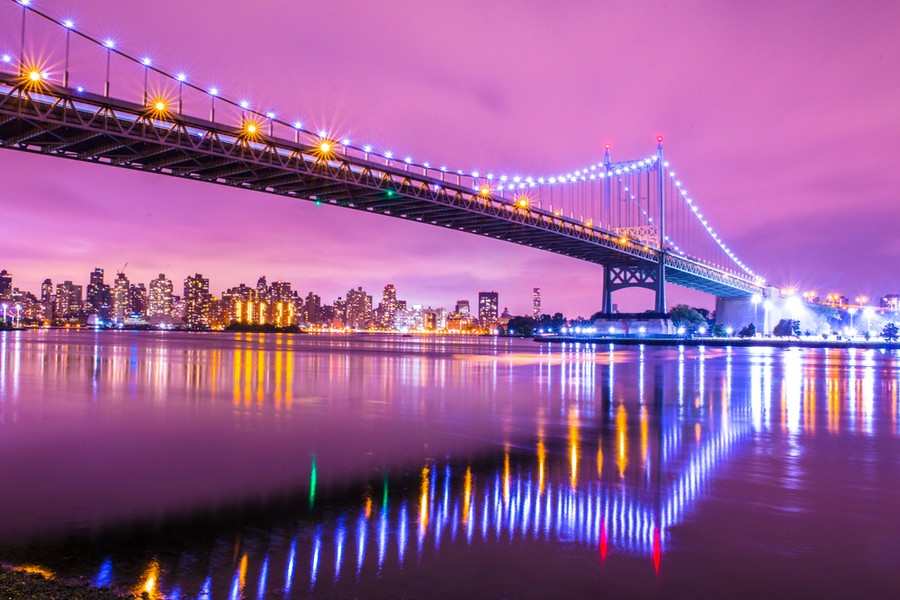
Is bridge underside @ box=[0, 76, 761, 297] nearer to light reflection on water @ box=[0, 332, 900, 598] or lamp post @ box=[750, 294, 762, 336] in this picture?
light reflection on water @ box=[0, 332, 900, 598]

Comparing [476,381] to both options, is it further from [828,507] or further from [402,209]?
[402,209]

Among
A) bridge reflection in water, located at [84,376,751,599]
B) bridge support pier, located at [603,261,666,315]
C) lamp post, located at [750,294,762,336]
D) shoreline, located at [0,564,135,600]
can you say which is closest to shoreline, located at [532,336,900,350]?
bridge support pier, located at [603,261,666,315]

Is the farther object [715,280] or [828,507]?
[715,280]

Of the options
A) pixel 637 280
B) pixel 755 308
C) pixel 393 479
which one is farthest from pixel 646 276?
pixel 393 479

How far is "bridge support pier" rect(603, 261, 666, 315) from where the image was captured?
70375mm

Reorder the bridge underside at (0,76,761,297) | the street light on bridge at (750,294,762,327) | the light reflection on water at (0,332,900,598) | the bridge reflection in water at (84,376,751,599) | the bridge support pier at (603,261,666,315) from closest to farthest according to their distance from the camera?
1. the bridge reflection in water at (84,376,751,599)
2. the light reflection on water at (0,332,900,598)
3. the bridge underside at (0,76,761,297)
4. the bridge support pier at (603,261,666,315)
5. the street light on bridge at (750,294,762,327)

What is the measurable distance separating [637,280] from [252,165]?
1967 inches

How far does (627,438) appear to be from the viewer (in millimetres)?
11039

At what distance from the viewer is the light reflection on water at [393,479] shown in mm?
5121

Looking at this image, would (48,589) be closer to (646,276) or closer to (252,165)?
(252,165)

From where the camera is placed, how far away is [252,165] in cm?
3838

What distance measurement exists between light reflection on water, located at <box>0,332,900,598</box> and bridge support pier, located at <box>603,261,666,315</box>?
53.8 metres

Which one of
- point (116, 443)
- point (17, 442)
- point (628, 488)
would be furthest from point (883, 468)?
point (17, 442)

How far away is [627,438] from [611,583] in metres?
6.68
